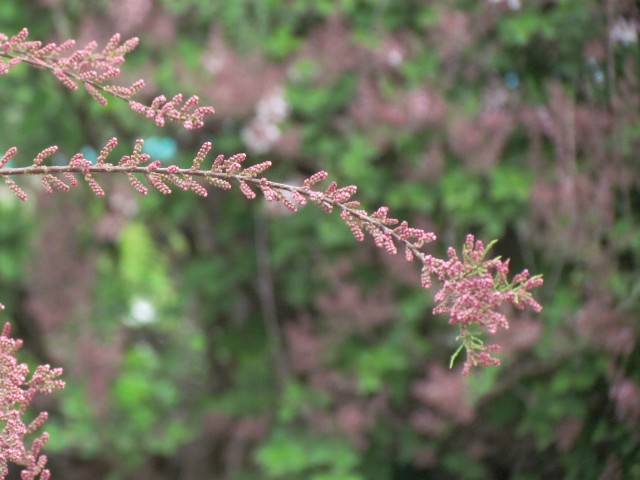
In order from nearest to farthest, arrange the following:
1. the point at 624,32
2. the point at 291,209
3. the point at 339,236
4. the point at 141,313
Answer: the point at 291,209, the point at 624,32, the point at 339,236, the point at 141,313

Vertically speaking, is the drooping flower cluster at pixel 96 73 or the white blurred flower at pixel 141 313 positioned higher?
the white blurred flower at pixel 141 313

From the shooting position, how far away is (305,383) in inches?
147

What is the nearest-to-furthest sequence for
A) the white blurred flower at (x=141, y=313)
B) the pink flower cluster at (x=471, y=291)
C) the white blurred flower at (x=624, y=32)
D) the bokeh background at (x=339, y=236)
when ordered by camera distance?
1. the pink flower cluster at (x=471, y=291)
2. the white blurred flower at (x=624, y=32)
3. the bokeh background at (x=339, y=236)
4. the white blurred flower at (x=141, y=313)

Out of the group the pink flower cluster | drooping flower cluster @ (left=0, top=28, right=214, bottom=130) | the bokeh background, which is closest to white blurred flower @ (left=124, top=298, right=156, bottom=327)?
the bokeh background

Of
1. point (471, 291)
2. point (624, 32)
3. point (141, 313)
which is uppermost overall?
point (141, 313)

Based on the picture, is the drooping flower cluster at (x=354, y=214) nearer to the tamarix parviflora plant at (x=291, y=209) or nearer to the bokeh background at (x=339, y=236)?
the tamarix parviflora plant at (x=291, y=209)

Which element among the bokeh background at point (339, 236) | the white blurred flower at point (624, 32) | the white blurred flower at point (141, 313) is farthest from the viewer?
the white blurred flower at point (141, 313)

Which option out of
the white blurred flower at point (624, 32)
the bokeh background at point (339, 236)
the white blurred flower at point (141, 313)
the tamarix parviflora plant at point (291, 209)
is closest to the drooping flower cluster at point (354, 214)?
the tamarix parviflora plant at point (291, 209)

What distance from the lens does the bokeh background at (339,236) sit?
9.53ft

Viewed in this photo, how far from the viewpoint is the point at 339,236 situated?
3.33m

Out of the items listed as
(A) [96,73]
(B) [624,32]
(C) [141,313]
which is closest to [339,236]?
(B) [624,32]

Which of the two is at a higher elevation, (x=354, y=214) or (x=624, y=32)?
(x=624, y=32)

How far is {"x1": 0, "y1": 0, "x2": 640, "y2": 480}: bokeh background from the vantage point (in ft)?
9.53

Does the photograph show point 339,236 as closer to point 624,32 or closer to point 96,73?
point 624,32
